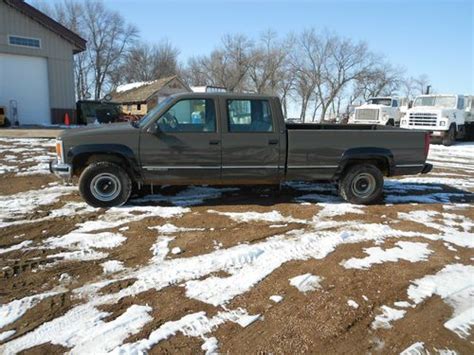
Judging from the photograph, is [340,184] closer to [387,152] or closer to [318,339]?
[387,152]

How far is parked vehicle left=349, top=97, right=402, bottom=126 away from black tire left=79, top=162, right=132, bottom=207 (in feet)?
71.3

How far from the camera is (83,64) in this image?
203ft

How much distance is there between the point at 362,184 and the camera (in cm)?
687

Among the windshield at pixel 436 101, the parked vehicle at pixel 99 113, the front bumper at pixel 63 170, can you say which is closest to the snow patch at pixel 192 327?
the front bumper at pixel 63 170

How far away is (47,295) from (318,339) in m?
2.47

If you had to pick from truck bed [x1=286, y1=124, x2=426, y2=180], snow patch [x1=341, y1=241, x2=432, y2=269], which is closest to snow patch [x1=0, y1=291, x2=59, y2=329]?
snow patch [x1=341, y1=241, x2=432, y2=269]

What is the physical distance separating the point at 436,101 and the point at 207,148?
64.7ft

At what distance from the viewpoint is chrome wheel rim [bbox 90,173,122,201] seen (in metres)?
6.10

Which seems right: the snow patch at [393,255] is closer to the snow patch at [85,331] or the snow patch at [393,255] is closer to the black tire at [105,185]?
the snow patch at [85,331]

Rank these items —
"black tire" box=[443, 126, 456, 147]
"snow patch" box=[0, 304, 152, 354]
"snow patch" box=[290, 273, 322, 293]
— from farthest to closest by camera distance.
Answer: "black tire" box=[443, 126, 456, 147] < "snow patch" box=[290, 273, 322, 293] < "snow patch" box=[0, 304, 152, 354]

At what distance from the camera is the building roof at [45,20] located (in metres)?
23.6

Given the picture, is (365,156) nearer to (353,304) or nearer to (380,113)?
(353,304)

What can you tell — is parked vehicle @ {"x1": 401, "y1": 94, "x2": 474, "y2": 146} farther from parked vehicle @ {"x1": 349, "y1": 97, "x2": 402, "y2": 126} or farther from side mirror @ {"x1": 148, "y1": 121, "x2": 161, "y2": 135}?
side mirror @ {"x1": 148, "y1": 121, "x2": 161, "y2": 135}

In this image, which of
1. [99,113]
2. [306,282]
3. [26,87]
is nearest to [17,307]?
[306,282]
